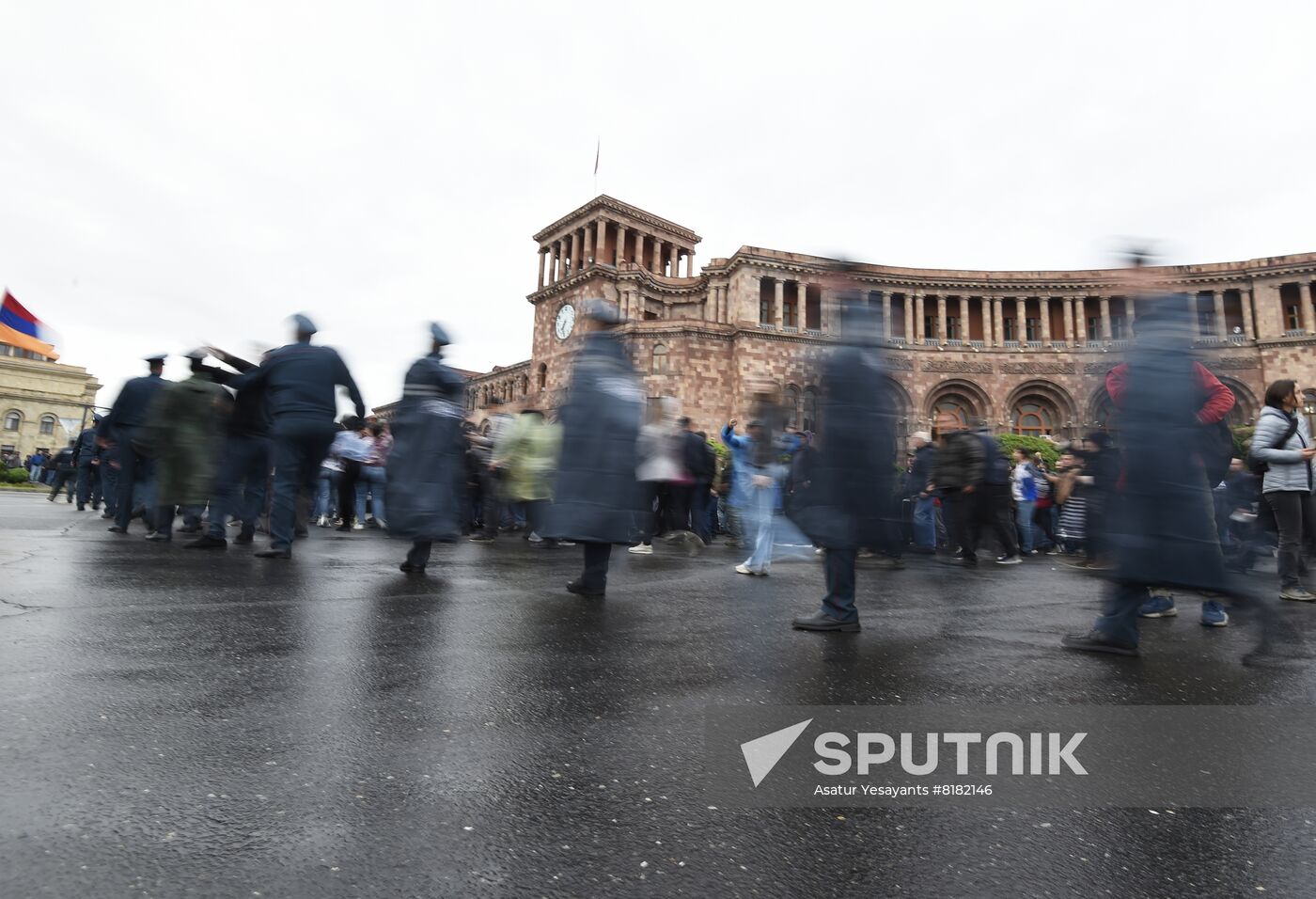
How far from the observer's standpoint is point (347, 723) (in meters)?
2.46

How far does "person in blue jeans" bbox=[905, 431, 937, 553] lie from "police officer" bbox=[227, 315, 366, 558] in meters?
7.56

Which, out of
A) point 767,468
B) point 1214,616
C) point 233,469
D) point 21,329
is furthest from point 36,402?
point 1214,616

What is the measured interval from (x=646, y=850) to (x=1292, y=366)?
46.4m

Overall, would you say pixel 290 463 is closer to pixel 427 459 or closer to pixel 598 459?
pixel 427 459

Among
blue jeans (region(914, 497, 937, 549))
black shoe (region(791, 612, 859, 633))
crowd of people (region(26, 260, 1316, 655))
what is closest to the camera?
crowd of people (region(26, 260, 1316, 655))

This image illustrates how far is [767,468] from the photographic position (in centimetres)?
792

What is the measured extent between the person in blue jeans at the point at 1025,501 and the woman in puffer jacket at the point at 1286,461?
607 centimetres

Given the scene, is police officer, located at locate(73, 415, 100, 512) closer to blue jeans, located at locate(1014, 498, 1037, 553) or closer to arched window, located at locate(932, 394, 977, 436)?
blue jeans, located at locate(1014, 498, 1037, 553)

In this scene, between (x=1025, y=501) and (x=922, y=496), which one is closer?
(x=922, y=496)

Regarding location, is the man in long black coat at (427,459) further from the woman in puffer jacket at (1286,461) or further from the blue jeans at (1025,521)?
the blue jeans at (1025,521)

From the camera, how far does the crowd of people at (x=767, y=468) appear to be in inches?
154

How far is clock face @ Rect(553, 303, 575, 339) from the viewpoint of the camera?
44.5 metres

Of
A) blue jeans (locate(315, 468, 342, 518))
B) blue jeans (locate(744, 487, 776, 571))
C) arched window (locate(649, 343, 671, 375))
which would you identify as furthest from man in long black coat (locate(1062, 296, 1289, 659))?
arched window (locate(649, 343, 671, 375))

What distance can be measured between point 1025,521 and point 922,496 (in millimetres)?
2707
